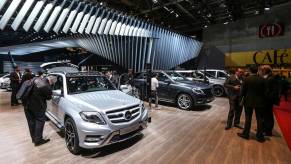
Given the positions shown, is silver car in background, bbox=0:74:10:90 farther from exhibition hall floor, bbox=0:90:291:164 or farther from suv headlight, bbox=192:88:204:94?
suv headlight, bbox=192:88:204:94

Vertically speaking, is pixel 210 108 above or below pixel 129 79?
below

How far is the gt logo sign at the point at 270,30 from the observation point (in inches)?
656

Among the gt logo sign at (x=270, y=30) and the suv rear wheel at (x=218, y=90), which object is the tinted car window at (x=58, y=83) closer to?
the suv rear wheel at (x=218, y=90)

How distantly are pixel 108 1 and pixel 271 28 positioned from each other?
1307 centimetres

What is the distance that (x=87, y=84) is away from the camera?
4965 millimetres

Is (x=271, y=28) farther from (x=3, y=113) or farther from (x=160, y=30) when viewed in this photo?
(x=3, y=113)

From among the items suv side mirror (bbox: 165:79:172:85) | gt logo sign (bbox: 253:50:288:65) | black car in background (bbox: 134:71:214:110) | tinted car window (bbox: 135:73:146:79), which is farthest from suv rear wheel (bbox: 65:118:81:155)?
gt logo sign (bbox: 253:50:288:65)

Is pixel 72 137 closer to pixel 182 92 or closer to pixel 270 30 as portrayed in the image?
pixel 182 92

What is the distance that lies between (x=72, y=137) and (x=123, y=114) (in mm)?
1022

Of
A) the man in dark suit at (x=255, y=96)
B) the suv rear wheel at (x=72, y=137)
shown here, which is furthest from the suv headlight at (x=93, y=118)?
the man in dark suit at (x=255, y=96)

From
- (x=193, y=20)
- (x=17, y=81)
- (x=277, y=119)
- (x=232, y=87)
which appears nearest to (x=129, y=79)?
(x=17, y=81)

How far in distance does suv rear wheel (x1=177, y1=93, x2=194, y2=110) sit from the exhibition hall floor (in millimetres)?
1998

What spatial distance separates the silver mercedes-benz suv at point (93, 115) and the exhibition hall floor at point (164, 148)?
290 millimetres

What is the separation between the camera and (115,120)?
376cm
